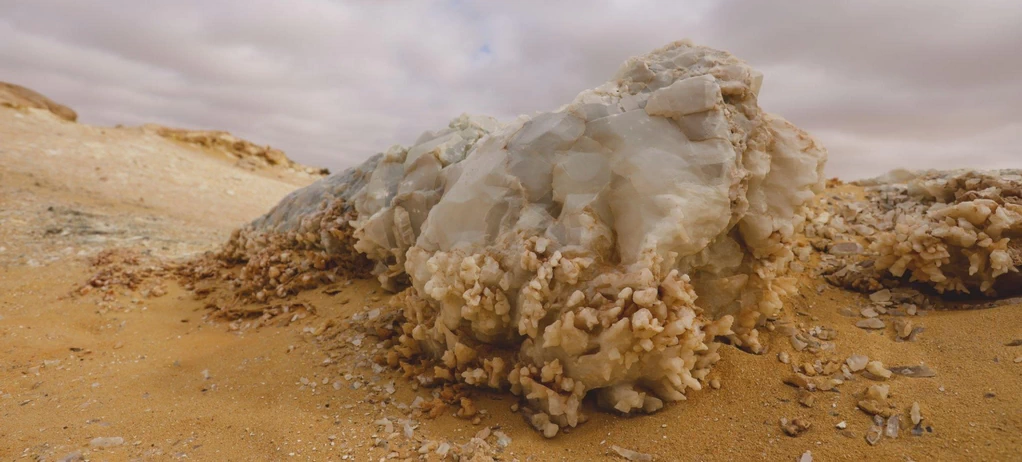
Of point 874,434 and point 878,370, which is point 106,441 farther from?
point 878,370

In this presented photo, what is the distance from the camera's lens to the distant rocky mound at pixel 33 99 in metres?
16.9

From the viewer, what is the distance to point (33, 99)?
1844 cm

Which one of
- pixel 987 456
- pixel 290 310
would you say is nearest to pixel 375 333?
pixel 290 310

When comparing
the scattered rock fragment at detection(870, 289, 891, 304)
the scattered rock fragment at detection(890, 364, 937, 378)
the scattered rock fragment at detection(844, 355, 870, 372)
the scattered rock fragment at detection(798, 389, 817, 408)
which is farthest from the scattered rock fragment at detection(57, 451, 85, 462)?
the scattered rock fragment at detection(870, 289, 891, 304)

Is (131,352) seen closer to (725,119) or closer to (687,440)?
(687,440)

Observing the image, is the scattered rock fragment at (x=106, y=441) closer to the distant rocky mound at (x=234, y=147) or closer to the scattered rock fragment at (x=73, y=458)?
the scattered rock fragment at (x=73, y=458)

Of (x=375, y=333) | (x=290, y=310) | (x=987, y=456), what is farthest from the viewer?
(x=290, y=310)

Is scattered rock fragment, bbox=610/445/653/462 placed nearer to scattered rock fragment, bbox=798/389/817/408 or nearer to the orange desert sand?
the orange desert sand

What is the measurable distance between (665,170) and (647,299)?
2.56ft

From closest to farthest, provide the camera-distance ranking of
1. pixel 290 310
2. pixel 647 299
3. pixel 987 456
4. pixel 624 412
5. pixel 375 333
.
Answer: pixel 987 456, pixel 647 299, pixel 624 412, pixel 375 333, pixel 290 310

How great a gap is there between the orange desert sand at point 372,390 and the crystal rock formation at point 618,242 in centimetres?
22

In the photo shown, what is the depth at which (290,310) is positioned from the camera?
4.86 m

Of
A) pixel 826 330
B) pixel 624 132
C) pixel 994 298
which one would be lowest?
pixel 826 330

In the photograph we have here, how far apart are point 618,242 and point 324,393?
2.11 m
